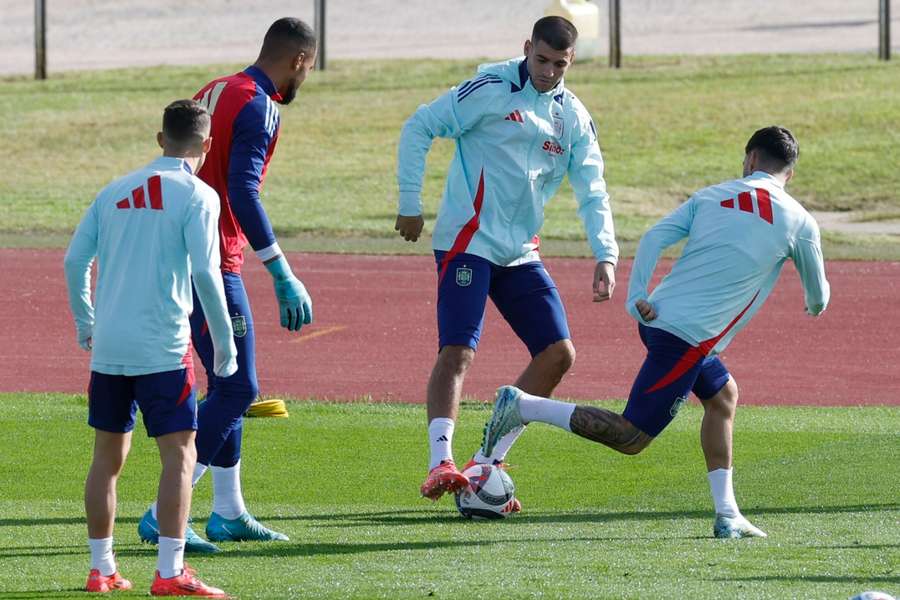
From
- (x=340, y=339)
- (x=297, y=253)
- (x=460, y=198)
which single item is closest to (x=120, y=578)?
(x=460, y=198)

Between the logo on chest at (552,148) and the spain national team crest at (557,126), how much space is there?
45 mm

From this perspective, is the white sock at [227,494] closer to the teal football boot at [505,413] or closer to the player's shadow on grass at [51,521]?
the player's shadow on grass at [51,521]

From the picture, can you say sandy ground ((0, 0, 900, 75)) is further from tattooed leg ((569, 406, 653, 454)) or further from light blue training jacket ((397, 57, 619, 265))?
tattooed leg ((569, 406, 653, 454))

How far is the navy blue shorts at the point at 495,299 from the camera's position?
8.80 m

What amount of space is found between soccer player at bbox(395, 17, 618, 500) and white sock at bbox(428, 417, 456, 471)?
0.10m

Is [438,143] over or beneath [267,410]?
over

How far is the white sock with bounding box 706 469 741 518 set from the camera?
7949 mm

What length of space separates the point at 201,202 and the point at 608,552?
2235mm

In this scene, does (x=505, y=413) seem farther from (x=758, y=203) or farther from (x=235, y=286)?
(x=758, y=203)

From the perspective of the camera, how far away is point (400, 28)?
66.1 meters

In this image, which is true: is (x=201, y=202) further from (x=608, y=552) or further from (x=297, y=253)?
(x=297, y=253)

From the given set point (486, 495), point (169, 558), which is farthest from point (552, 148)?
point (169, 558)

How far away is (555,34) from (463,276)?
1.23m

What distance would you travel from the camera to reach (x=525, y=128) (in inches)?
352
